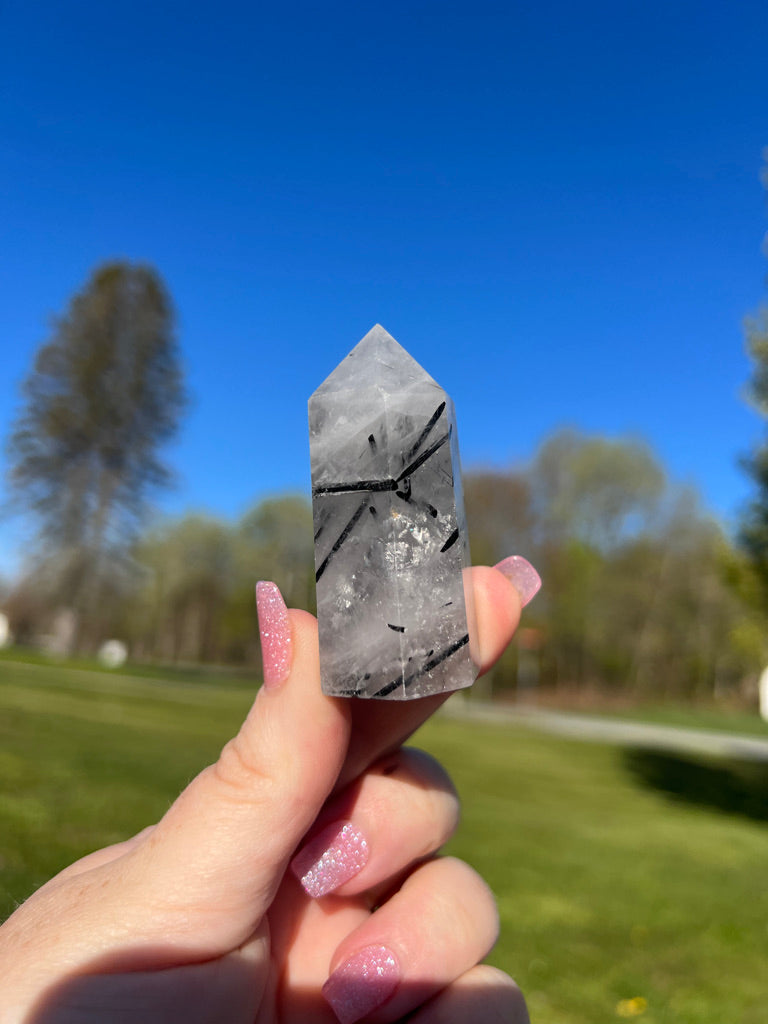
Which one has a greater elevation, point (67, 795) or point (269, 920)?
point (269, 920)

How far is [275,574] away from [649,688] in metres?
17.7

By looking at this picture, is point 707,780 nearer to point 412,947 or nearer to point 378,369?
point 412,947

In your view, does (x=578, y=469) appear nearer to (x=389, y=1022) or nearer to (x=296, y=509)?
(x=296, y=509)

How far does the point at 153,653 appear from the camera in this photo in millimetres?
36031

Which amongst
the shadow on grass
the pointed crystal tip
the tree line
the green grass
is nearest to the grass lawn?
the shadow on grass

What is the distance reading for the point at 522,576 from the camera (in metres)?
1.24

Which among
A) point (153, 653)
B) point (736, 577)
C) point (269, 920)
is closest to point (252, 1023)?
point (269, 920)

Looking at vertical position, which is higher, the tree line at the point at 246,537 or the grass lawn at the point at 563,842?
the tree line at the point at 246,537

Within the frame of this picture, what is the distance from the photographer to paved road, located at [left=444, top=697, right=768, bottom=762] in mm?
20172

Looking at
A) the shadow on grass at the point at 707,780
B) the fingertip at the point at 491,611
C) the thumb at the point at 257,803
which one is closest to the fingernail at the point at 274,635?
the thumb at the point at 257,803

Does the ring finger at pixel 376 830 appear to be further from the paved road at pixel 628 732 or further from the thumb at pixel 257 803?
the paved road at pixel 628 732

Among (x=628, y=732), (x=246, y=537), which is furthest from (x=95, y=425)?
(x=628, y=732)

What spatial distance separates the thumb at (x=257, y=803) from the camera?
1.04m

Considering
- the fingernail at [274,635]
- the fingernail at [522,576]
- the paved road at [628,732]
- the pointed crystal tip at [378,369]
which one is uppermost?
the pointed crystal tip at [378,369]
